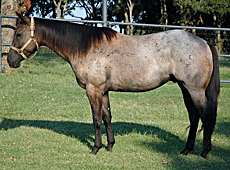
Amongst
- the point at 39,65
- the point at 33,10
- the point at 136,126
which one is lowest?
the point at 136,126

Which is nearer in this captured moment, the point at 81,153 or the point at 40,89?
the point at 81,153

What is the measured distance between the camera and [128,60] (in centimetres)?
423

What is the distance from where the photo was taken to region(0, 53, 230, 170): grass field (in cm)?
407

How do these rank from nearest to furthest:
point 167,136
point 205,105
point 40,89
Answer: point 205,105, point 167,136, point 40,89

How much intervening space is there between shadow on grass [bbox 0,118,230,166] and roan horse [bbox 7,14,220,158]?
401 millimetres

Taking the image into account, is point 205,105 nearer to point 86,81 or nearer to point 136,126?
point 86,81

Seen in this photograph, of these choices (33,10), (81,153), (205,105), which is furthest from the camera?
(33,10)

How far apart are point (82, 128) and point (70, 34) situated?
2357 millimetres

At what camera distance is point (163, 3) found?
90.9ft

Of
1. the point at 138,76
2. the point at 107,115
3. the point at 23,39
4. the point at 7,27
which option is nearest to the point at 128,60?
the point at 138,76

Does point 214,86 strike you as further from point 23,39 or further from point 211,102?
point 23,39

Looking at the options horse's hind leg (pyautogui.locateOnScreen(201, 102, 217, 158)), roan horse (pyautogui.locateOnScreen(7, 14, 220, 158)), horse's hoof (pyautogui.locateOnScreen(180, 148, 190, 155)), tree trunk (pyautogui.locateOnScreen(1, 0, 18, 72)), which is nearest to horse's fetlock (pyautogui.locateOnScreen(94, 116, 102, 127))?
roan horse (pyautogui.locateOnScreen(7, 14, 220, 158))

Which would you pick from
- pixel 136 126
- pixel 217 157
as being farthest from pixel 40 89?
pixel 217 157

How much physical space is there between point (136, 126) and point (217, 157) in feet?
7.12
